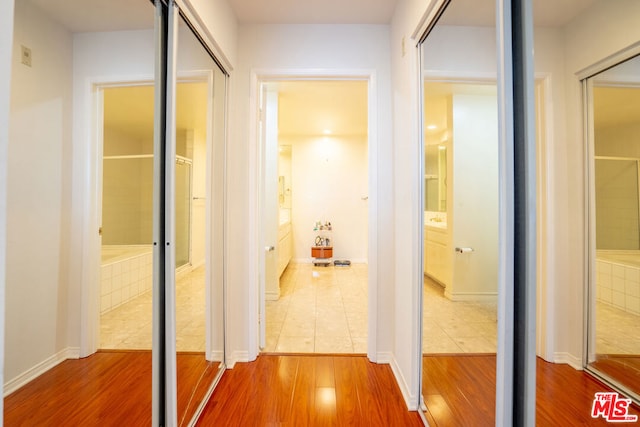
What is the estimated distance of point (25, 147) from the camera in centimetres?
69

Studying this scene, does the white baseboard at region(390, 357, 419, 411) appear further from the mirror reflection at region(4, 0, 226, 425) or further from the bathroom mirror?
the mirror reflection at region(4, 0, 226, 425)

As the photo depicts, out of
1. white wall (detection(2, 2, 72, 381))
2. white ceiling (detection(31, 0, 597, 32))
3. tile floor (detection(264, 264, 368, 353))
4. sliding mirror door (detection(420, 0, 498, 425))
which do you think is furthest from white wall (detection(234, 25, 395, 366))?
white wall (detection(2, 2, 72, 381))

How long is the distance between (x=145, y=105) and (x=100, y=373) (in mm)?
1002

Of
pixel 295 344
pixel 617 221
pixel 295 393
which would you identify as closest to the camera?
pixel 617 221

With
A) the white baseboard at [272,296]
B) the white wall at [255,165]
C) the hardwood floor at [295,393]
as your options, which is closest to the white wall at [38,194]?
the hardwood floor at [295,393]

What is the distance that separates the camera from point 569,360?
66cm

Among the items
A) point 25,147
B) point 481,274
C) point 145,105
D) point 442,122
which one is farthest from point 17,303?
point 442,122

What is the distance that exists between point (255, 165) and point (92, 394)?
1.53 meters

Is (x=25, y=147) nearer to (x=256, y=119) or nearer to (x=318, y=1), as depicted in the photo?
(x=256, y=119)

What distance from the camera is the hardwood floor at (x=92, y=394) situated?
72cm

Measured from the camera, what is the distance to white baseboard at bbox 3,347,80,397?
2.19 feet

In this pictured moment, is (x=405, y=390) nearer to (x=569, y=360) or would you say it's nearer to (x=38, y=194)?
(x=569, y=360)

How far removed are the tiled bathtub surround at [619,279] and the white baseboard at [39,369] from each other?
131 centimetres

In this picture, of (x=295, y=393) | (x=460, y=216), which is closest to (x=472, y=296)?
(x=460, y=216)
